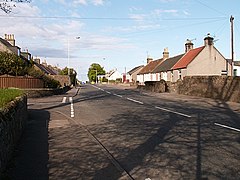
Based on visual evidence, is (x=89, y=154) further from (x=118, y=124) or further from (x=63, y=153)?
(x=118, y=124)

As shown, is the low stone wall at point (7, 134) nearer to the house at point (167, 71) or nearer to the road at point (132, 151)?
the road at point (132, 151)

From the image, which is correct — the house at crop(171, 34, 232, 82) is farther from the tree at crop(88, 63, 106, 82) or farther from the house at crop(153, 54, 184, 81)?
the tree at crop(88, 63, 106, 82)

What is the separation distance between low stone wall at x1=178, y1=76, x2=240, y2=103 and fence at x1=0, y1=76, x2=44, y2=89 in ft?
50.6

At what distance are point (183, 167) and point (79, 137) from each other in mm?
4270

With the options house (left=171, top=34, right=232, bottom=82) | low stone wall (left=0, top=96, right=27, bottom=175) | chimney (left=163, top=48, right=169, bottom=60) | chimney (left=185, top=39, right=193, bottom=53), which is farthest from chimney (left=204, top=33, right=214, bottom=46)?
low stone wall (left=0, top=96, right=27, bottom=175)

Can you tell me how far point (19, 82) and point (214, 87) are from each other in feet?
59.7

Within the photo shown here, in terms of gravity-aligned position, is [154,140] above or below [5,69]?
below

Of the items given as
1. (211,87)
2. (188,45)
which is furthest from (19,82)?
(188,45)

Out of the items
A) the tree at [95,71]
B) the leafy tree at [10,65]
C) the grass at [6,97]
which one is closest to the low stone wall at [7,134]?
the grass at [6,97]

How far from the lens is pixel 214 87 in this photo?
2669 cm

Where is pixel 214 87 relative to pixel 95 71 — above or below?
below

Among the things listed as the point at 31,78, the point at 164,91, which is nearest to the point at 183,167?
the point at 31,78

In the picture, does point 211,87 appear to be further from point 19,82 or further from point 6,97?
point 6,97

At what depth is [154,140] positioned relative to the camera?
8.85m
